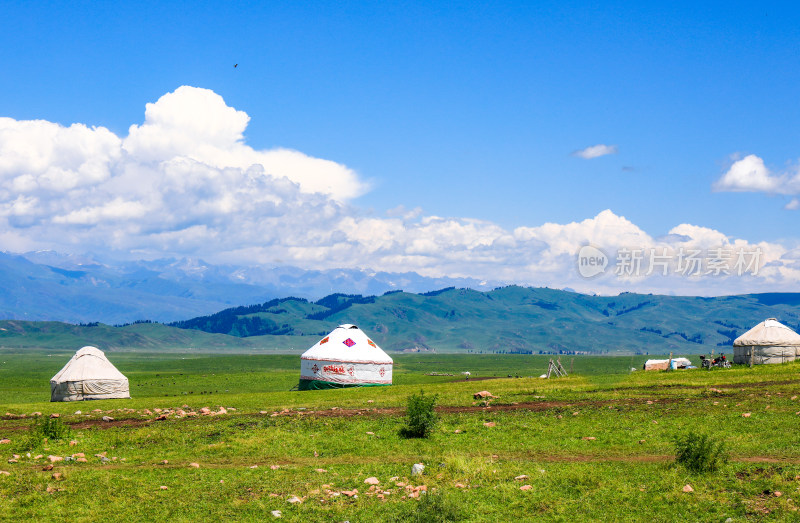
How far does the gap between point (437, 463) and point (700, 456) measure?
6.91 meters

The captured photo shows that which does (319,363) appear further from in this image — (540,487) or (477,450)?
(540,487)

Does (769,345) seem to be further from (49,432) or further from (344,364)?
(49,432)

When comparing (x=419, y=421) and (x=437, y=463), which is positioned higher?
(x=419, y=421)

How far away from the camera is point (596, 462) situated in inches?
742

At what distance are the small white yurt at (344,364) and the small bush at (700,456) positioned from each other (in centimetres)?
3369

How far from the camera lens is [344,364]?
49750 millimetres

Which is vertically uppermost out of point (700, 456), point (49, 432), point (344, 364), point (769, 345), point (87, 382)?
point (769, 345)

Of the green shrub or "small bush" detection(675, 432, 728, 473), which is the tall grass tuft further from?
the green shrub

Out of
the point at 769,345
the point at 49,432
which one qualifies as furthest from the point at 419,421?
the point at 769,345

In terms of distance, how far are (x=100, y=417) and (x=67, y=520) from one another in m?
14.3

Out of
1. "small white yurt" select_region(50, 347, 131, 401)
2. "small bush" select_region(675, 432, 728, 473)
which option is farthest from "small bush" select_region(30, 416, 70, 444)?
"small white yurt" select_region(50, 347, 131, 401)

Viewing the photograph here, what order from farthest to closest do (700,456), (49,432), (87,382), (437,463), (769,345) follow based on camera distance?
(769,345) → (87,382) → (49,432) → (437,463) → (700,456)

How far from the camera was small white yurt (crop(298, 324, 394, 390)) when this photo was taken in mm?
49719

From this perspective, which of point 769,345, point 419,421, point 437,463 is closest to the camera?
point 437,463
